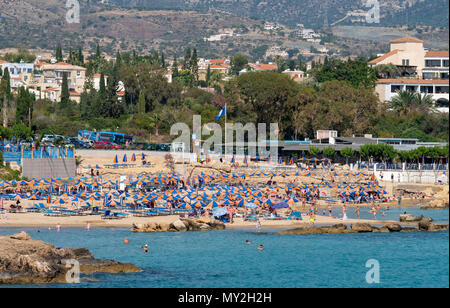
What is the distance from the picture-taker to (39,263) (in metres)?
31.8

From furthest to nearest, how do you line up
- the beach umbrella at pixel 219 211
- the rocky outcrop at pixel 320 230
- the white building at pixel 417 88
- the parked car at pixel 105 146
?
1. the white building at pixel 417 88
2. the parked car at pixel 105 146
3. the beach umbrella at pixel 219 211
4. the rocky outcrop at pixel 320 230

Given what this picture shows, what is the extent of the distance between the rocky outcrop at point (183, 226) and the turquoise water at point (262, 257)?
2.35 ft

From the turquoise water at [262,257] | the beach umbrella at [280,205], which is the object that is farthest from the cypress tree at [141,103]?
the turquoise water at [262,257]

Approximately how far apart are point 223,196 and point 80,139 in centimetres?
3236

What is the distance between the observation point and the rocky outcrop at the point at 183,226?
45969 mm

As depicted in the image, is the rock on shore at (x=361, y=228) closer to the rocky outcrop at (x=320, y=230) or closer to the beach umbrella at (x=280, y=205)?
the rocky outcrop at (x=320, y=230)

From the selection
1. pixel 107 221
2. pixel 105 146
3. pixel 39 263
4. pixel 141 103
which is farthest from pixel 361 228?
pixel 141 103

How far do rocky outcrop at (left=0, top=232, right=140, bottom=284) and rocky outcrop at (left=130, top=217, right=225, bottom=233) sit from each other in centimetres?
1046

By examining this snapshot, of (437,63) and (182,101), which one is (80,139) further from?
(437,63)

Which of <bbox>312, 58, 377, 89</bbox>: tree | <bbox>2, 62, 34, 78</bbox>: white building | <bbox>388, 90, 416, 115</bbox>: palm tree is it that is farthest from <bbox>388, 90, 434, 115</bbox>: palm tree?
<bbox>2, 62, 34, 78</bbox>: white building

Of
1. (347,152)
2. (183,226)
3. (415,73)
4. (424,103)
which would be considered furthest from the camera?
(415,73)

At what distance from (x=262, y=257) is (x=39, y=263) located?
13.1 m

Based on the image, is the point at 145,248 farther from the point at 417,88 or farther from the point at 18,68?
the point at 18,68

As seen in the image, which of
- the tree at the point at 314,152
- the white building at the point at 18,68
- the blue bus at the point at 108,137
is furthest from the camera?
the white building at the point at 18,68
